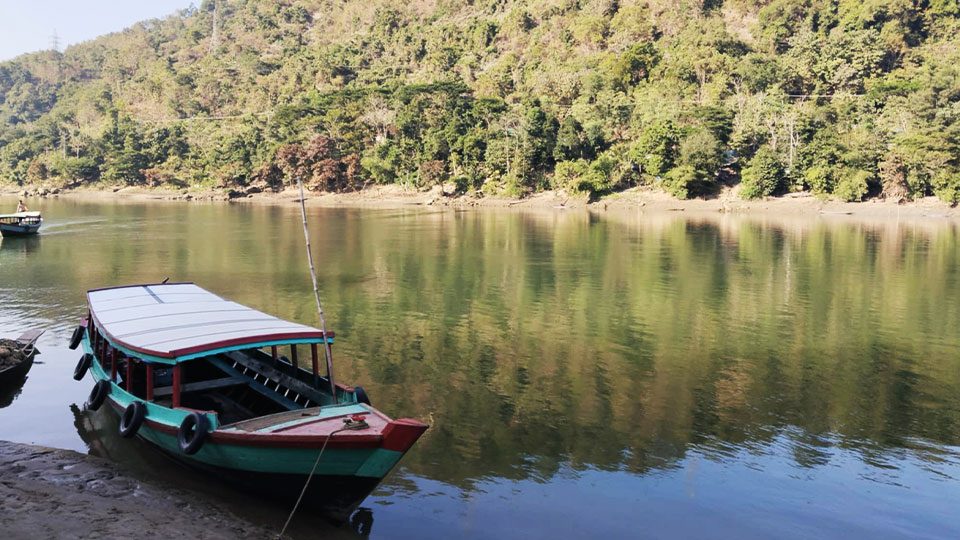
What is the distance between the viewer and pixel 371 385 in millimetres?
14852

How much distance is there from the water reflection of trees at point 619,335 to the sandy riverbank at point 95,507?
3.44 meters

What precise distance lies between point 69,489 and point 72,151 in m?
132

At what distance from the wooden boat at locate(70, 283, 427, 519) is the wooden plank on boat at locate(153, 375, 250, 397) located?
0.9 inches

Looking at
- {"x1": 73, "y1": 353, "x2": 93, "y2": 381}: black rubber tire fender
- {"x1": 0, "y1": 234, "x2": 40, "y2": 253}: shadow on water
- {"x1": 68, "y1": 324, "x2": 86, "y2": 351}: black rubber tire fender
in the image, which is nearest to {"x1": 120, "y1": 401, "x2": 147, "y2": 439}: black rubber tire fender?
{"x1": 73, "y1": 353, "x2": 93, "y2": 381}: black rubber tire fender

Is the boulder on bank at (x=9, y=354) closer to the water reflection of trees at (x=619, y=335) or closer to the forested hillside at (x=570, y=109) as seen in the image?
the water reflection of trees at (x=619, y=335)

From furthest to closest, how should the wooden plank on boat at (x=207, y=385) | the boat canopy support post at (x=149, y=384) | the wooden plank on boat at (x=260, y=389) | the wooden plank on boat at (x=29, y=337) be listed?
the wooden plank on boat at (x=29, y=337)
the wooden plank on boat at (x=207, y=385)
the wooden plank on boat at (x=260, y=389)
the boat canopy support post at (x=149, y=384)

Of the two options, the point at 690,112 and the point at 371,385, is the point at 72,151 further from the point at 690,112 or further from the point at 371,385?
the point at 371,385

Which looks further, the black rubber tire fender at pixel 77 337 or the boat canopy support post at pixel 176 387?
the black rubber tire fender at pixel 77 337

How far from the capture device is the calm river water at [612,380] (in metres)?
9.59

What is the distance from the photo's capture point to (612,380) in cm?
1546

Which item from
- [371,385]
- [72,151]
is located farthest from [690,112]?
[72,151]

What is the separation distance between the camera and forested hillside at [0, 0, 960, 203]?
6862 centimetres

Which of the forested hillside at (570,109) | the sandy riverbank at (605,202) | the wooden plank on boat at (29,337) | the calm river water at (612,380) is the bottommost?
the calm river water at (612,380)

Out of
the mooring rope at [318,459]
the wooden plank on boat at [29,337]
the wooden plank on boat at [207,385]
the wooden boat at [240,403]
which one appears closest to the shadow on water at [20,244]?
the wooden plank on boat at [29,337]
